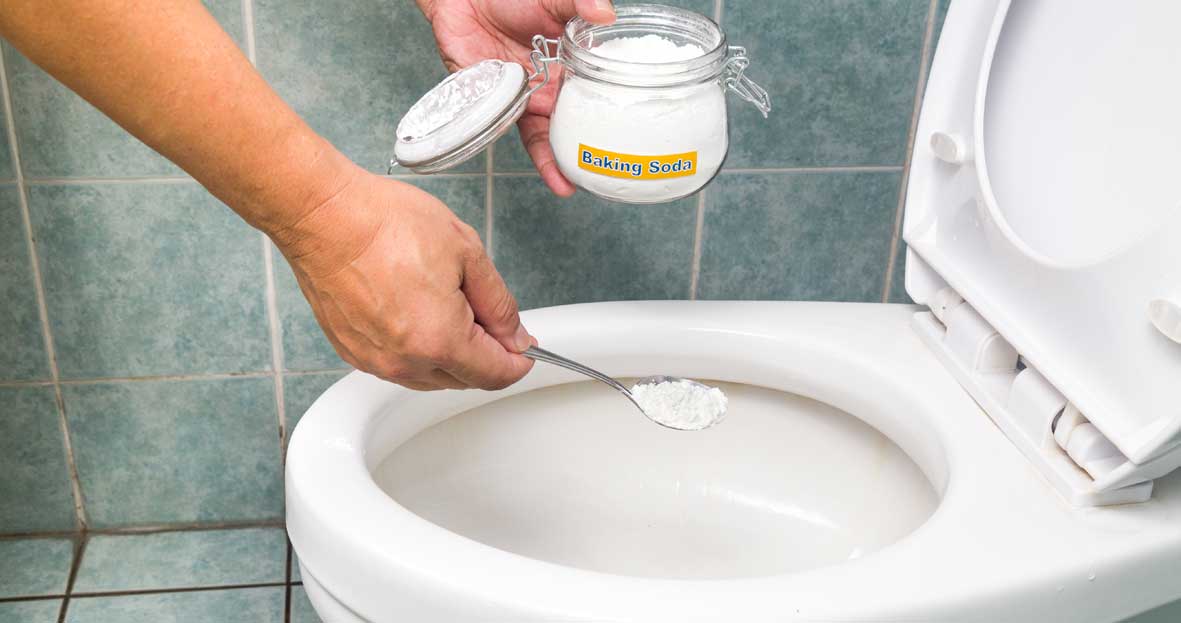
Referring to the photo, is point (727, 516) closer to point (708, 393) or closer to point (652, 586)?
point (708, 393)

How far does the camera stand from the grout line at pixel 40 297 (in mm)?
926

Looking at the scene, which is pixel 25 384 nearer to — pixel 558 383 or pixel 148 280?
pixel 148 280

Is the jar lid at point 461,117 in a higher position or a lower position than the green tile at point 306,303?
higher

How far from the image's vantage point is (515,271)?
1036mm

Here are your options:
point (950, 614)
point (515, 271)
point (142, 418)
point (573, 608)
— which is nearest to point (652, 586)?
point (573, 608)

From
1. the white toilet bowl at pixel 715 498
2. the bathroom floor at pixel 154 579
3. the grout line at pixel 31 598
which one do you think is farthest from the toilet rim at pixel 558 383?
the grout line at pixel 31 598

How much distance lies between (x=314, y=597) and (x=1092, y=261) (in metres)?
0.48

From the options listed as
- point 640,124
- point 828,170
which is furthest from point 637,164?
point 828,170

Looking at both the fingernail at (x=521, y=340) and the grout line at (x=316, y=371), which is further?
the grout line at (x=316, y=371)

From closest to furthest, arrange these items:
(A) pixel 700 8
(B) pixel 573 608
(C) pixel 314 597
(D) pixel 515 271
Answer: (B) pixel 573 608
(C) pixel 314 597
(A) pixel 700 8
(D) pixel 515 271

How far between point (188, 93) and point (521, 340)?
0.80 feet

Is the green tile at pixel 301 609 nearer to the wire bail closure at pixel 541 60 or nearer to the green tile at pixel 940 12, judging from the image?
the wire bail closure at pixel 541 60

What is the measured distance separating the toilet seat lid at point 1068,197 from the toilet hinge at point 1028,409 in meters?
0.01

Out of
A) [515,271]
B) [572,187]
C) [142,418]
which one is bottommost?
[142,418]
